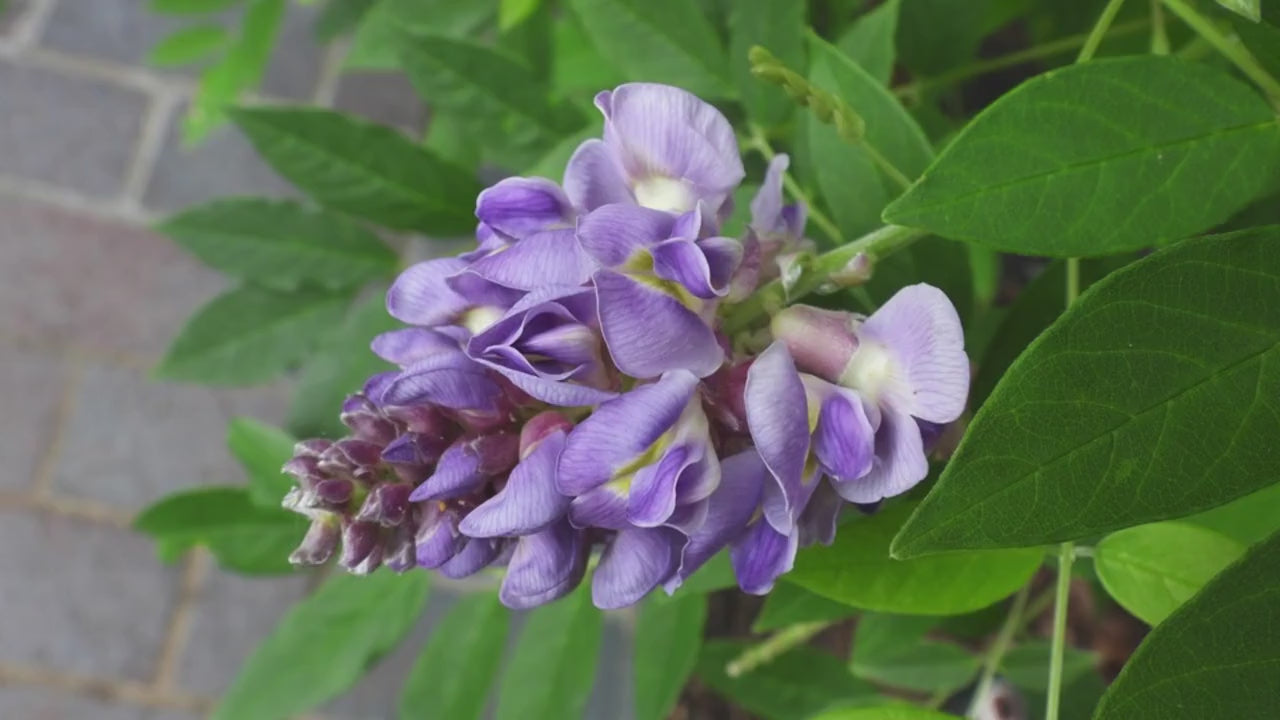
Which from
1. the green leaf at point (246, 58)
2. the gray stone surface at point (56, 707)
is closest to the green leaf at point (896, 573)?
the green leaf at point (246, 58)

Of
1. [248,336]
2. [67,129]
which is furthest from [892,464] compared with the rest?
[67,129]

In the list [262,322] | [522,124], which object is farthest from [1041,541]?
[262,322]

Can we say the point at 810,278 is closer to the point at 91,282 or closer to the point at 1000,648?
the point at 1000,648

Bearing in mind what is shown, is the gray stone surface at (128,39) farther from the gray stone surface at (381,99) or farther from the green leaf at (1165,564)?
the green leaf at (1165,564)

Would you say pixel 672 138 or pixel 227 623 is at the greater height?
pixel 672 138

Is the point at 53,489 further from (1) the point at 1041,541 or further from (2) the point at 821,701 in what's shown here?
(1) the point at 1041,541

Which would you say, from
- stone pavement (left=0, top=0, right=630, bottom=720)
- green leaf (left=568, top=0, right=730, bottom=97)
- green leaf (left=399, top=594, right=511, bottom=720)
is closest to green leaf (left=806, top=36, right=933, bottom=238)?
green leaf (left=568, top=0, right=730, bottom=97)

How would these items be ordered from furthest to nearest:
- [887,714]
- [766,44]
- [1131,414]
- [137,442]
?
[137,442]
[766,44]
[887,714]
[1131,414]

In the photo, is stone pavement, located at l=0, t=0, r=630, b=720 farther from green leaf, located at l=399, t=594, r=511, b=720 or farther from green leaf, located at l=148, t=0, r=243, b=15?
green leaf, located at l=399, t=594, r=511, b=720
